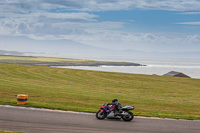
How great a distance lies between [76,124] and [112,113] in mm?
2568

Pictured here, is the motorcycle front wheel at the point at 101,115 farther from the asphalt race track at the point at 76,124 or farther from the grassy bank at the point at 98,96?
the grassy bank at the point at 98,96

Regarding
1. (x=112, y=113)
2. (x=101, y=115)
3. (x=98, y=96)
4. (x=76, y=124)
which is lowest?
(x=76, y=124)

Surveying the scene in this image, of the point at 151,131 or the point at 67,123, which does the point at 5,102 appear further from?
the point at 151,131

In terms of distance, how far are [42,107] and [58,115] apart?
2.66 m

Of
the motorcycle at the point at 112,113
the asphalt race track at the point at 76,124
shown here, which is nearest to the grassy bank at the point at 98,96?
the asphalt race track at the point at 76,124

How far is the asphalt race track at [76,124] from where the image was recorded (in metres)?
13.1

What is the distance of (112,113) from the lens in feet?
51.7

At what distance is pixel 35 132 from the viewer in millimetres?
12367

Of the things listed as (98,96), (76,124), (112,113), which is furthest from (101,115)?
(98,96)

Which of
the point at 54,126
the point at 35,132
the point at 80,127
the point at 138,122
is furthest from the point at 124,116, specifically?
the point at 35,132

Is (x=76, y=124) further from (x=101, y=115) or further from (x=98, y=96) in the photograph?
(x=98, y=96)

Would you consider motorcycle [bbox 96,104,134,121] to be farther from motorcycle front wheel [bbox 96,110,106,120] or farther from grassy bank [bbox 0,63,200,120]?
grassy bank [bbox 0,63,200,120]

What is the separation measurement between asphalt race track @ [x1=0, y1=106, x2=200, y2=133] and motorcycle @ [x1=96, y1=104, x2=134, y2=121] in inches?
10.8

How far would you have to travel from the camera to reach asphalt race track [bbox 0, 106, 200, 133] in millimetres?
13113
